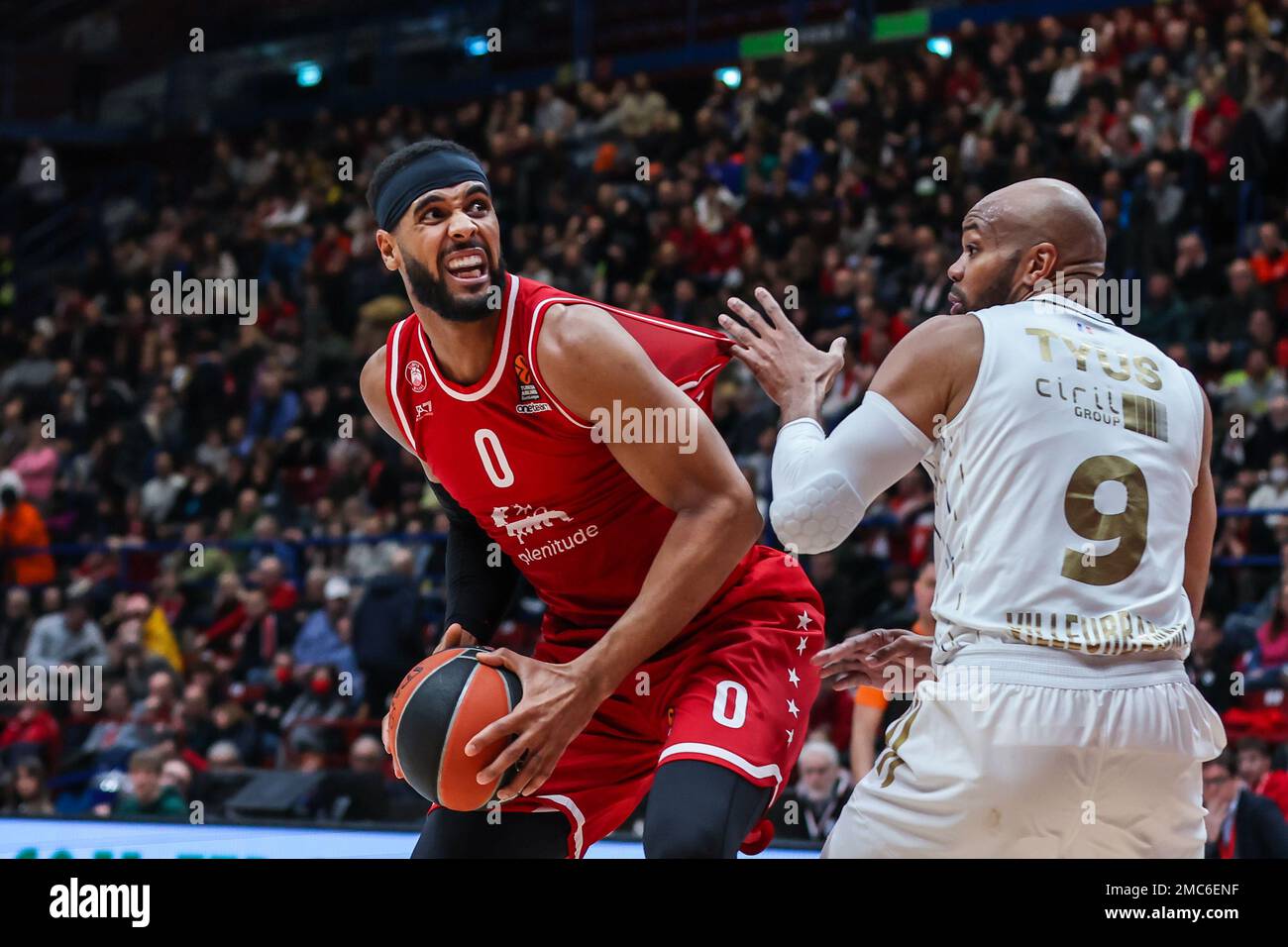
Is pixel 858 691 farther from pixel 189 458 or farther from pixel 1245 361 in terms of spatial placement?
pixel 189 458

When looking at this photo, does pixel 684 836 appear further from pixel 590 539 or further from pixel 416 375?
pixel 416 375

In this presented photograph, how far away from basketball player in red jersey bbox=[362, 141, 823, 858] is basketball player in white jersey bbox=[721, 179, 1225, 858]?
45 centimetres

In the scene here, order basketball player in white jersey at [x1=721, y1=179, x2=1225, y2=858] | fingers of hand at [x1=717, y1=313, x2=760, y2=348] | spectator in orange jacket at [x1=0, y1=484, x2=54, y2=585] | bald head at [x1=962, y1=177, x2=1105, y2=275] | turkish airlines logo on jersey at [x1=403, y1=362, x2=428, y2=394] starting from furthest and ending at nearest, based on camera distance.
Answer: spectator in orange jacket at [x1=0, y1=484, x2=54, y2=585]
turkish airlines logo on jersey at [x1=403, y1=362, x2=428, y2=394]
fingers of hand at [x1=717, y1=313, x2=760, y2=348]
bald head at [x1=962, y1=177, x2=1105, y2=275]
basketball player in white jersey at [x1=721, y1=179, x2=1225, y2=858]

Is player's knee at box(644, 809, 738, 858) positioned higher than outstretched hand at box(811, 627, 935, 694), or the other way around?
outstretched hand at box(811, 627, 935, 694)

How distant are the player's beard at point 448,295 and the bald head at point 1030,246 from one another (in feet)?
3.55

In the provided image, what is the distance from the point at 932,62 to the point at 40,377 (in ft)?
29.9

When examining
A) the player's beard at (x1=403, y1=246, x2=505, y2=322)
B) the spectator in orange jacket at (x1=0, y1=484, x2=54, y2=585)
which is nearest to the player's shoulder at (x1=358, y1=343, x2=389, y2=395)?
the player's beard at (x1=403, y1=246, x2=505, y2=322)

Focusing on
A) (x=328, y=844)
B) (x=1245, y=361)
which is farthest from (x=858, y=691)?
(x=1245, y=361)

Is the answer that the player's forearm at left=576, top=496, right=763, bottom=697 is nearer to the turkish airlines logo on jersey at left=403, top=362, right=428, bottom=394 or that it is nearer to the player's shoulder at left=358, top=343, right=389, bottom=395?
the turkish airlines logo on jersey at left=403, top=362, right=428, bottom=394

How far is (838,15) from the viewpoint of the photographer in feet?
51.1

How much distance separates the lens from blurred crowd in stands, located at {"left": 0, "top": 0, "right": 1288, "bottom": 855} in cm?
888

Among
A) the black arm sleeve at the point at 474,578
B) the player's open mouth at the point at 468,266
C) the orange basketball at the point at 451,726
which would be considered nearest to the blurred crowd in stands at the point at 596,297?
the black arm sleeve at the point at 474,578
